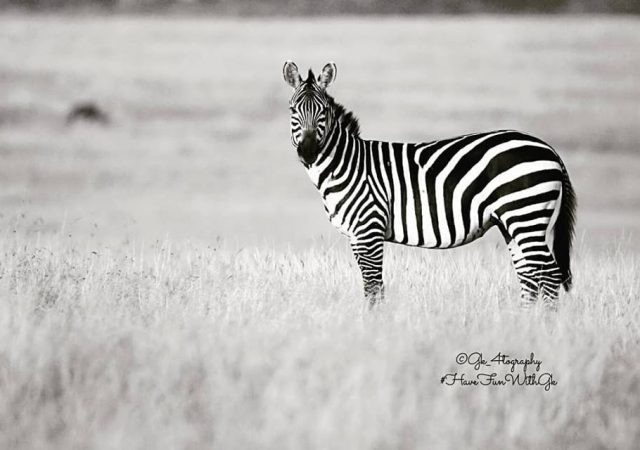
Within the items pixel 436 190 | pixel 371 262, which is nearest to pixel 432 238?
pixel 436 190

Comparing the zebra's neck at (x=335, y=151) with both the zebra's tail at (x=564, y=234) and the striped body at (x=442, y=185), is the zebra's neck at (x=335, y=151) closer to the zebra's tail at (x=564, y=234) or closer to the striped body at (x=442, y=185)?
the striped body at (x=442, y=185)

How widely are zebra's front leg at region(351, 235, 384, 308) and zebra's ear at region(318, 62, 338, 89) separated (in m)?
1.90

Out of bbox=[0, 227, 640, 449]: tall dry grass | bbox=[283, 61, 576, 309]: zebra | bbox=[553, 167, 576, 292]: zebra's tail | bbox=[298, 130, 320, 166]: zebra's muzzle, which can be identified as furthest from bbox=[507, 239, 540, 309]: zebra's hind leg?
bbox=[298, 130, 320, 166]: zebra's muzzle

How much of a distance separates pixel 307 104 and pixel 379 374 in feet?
12.0

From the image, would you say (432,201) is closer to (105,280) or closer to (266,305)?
(266,305)

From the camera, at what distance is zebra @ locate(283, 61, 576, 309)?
9.37 m

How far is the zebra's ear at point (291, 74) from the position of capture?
31.1 feet

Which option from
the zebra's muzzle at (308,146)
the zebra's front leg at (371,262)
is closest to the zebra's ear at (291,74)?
the zebra's muzzle at (308,146)

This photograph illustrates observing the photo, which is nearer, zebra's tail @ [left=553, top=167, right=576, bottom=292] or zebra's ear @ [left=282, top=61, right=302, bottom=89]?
zebra's ear @ [left=282, top=61, right=302, bottom=89]

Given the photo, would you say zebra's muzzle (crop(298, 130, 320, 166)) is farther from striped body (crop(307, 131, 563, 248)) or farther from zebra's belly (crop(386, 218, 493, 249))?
zebra's belly (crop(386, 218, 493, 249))

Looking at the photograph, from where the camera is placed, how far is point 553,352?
24.2 feet

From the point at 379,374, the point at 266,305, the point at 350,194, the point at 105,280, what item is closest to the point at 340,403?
the point at 379,374

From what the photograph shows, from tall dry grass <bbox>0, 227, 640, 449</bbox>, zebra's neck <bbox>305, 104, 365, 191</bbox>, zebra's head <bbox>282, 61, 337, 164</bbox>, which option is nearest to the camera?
tall dry grass <bbox>0, 227, 640, 449</bbox>

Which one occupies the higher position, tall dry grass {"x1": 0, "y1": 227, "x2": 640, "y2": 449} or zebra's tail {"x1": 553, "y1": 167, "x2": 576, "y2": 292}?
zebra's tail {"x1": 553, "y1": 167, "x2": 576, "y2": 292}
